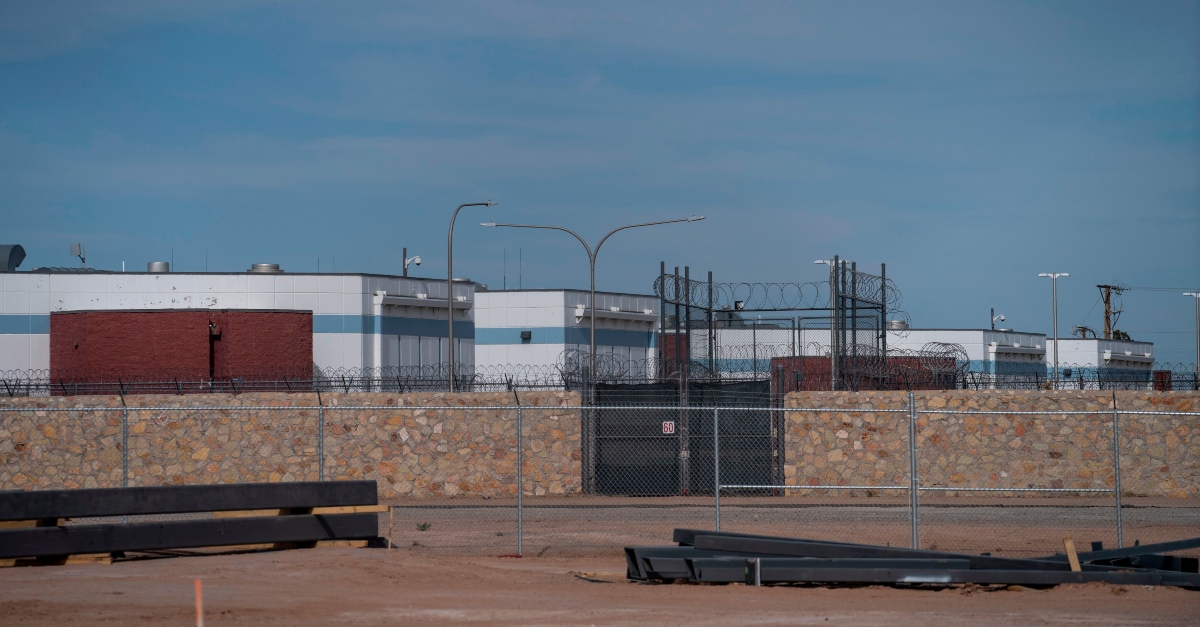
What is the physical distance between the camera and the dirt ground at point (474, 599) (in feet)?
34.8

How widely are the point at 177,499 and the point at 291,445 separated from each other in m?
8.13

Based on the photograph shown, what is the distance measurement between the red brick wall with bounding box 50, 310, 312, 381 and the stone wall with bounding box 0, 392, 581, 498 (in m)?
16.1

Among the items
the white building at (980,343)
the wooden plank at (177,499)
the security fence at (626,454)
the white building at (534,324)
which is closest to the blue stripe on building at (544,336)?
the white building at (534,324)

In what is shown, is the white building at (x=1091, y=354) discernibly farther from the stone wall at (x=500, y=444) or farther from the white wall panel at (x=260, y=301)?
the stone wall at (x=500, y=444)

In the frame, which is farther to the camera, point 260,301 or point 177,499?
point 260,301

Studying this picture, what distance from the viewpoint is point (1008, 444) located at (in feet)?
72.4

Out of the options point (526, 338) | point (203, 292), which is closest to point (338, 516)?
point (203, 292)

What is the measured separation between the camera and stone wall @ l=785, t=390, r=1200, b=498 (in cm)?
2184

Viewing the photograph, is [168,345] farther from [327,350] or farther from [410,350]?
[410,350]

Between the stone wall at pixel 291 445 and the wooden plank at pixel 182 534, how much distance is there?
695cm

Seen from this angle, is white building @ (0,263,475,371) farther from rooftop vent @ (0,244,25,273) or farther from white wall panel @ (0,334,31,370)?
rooftop vent @ (0,244,25,273)

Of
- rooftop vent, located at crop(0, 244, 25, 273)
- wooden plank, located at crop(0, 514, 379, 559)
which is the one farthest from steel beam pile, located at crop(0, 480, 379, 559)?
rooftop vent, located at crop(0, 244, 25, 273)

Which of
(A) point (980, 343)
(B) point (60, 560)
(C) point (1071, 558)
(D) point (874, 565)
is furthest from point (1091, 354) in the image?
(B) point (60, 560)

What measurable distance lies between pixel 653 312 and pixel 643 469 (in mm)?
28969
